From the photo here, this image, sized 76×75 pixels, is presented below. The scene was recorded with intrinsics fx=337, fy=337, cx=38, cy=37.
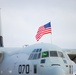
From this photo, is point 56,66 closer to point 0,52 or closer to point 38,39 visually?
point 0,52

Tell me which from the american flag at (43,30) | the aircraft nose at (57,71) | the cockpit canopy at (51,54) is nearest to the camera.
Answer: the aircraft nose at (57,71)

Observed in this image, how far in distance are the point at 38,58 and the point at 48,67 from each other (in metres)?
1.36

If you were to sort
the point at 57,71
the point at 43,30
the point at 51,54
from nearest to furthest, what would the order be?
1. the point at 57,71
2. the point at 51,54
3. the point at 43,30

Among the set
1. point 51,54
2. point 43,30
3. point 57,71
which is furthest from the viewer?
point 43,30

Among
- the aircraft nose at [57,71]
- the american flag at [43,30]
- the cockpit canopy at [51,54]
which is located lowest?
the aircraft nose at [57,71]

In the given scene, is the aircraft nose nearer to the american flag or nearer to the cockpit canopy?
the cockpit canopy

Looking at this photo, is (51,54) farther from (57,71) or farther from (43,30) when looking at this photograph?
(43,30)

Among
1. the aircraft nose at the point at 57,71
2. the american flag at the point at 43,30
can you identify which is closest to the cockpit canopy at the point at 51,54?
the aircraft nose at the point at 57,71

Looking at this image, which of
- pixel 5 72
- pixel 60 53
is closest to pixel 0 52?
pixel 5 72

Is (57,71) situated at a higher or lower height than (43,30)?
lower

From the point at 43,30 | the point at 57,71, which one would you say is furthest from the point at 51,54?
the point at 43,30

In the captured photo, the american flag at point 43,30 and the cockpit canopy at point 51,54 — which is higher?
the american flag at point 43,30

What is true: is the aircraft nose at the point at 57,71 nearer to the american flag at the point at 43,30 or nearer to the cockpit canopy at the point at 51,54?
the cockpit canopy at the point at 51,54

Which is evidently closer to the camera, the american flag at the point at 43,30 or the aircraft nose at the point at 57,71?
the aircraft nose at the point at 57,71
